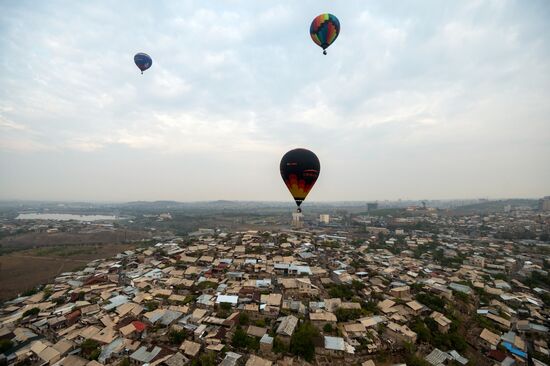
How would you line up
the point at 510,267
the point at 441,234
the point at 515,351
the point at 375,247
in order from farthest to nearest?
the point at 441,234 < the point at 375,247 < the point at 510,267 < the point at 515,351

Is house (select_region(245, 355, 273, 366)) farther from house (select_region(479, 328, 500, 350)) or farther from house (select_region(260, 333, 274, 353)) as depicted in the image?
house (select_region(479, 328, 500, 350))

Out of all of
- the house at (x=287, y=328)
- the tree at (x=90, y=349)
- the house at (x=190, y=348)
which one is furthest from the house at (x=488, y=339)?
the tree at (x=90, y=349)

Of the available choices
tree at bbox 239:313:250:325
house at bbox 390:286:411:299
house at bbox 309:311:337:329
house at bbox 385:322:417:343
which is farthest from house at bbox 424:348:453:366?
tree at bbox 239:313:250:325

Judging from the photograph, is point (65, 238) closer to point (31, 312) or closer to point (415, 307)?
point (31, 312)

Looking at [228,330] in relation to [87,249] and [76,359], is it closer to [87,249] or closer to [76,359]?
[76,359]

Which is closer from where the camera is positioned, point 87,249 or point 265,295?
point 265,295

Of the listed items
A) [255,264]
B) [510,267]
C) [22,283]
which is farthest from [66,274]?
[510,267]

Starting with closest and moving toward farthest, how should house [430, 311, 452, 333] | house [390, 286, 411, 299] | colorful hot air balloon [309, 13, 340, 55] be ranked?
house [430, 311, 452, 333] < colorful hot air balloon [309, 13, 340, 55] < house [390, 286, 411, 299]

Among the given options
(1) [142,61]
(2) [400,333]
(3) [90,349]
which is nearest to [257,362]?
(2) [400,333]
